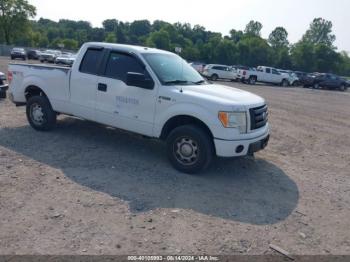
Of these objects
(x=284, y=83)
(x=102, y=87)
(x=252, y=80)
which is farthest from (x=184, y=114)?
(x=284, y=83)

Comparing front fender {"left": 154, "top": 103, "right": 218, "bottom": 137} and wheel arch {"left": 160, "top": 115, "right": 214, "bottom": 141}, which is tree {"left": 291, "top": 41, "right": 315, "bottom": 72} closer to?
wheel arch {"left": 160, "top": 115, "right": 214, "bottom": 141}

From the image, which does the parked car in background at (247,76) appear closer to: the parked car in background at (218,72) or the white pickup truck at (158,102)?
the parked car in background at (218,72)

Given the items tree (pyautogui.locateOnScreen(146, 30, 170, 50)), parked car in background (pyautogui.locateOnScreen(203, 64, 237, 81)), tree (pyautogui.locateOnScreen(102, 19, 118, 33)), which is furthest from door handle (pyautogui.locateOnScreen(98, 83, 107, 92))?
tree (pyautogui.locateOnScreen(102, 19, 118, 33))

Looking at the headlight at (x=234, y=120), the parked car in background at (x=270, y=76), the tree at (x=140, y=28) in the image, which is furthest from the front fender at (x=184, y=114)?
the tree at (x=140, y=28)

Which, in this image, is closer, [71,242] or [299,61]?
[71,242]

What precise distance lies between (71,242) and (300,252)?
246 centimetres

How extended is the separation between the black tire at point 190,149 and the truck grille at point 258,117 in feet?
2.47

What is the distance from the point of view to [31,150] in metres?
6.76

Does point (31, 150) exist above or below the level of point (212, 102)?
below

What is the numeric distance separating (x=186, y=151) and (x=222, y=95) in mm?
1094

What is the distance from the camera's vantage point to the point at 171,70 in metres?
Result: 6.68

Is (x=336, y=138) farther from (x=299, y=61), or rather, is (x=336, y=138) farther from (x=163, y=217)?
(x=299, y=61)

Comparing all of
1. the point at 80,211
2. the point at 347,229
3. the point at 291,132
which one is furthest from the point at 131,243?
the point at 291,132

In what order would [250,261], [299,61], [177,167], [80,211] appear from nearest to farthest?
[250,261]
[80,211]
[177,167]
[299,61]
